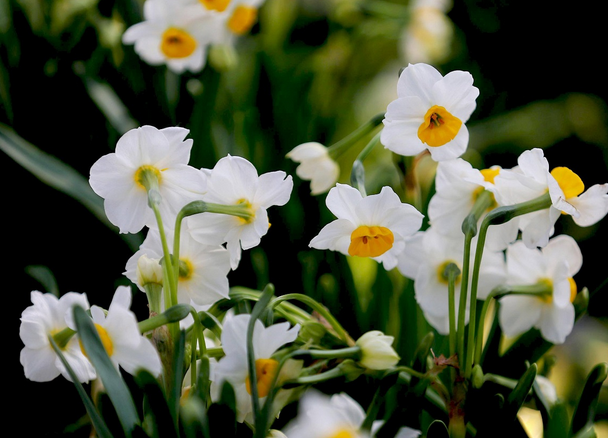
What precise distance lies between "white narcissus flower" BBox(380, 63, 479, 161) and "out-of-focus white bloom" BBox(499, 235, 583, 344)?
4.5 inches

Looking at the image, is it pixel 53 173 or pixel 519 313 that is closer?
pixel 519 313

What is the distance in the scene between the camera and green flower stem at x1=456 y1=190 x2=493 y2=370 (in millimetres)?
349

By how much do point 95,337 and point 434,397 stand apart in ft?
0.78

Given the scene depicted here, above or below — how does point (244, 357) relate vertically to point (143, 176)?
below

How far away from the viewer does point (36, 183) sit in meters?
0.66

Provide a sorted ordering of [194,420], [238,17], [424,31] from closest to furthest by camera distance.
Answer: [194,420], [238,17], [424,31]

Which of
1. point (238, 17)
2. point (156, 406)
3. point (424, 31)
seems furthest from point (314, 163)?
point (424, 31)

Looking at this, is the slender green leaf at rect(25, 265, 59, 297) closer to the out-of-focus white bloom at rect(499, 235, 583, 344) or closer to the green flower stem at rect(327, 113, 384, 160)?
the green flower stem at rect(327, 113, 384, 160)

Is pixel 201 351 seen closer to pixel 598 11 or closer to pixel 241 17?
pixel 241 17

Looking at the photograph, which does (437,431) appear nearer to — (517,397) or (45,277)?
(517,397)

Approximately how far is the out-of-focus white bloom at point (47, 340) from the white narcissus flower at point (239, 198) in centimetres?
8

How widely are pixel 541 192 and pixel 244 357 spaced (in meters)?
0.20

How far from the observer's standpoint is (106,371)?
301mm

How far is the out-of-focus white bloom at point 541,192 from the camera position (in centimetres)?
36
